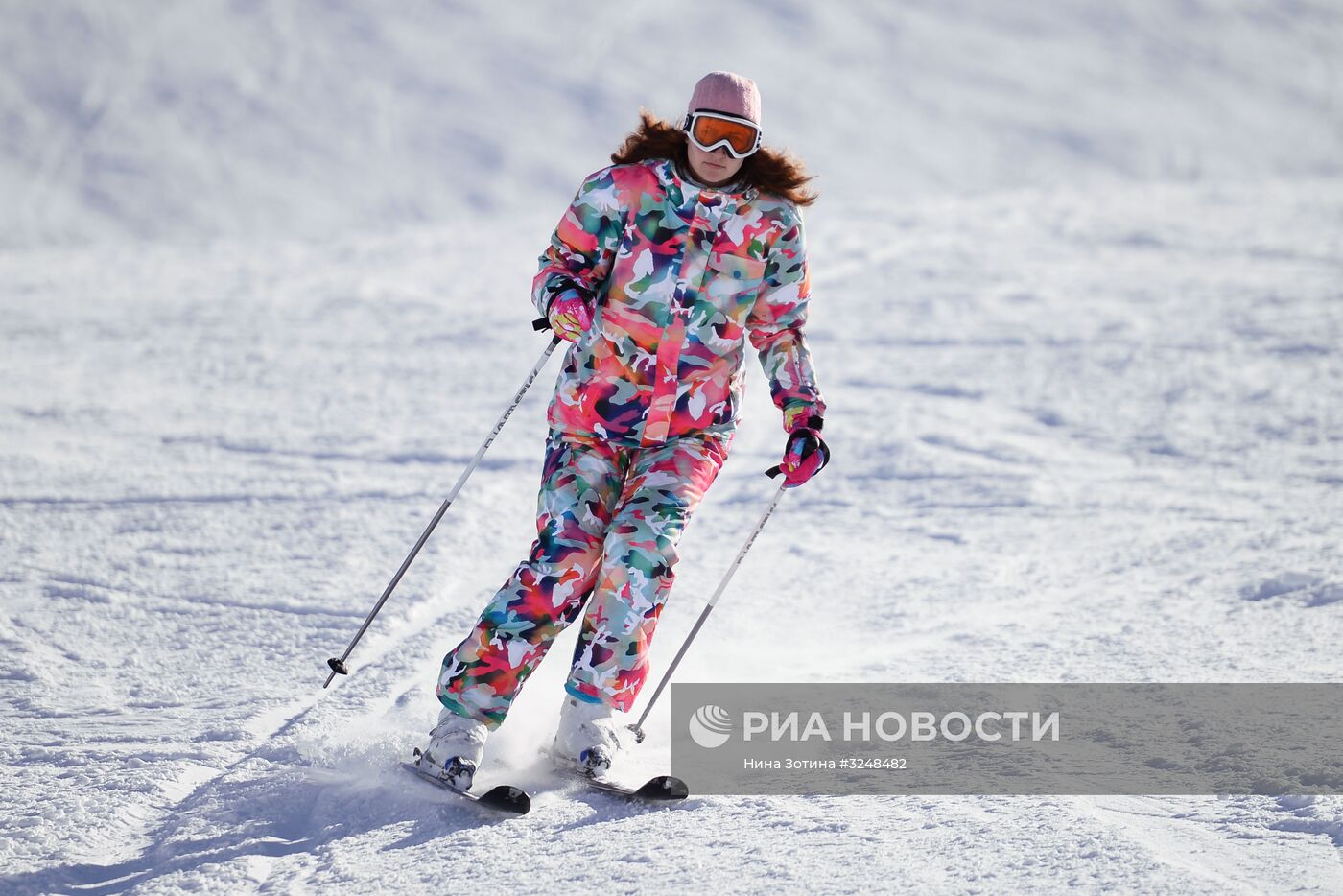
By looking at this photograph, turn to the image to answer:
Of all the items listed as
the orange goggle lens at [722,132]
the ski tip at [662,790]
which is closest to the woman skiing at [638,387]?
the orange goggle lens at [722,132]

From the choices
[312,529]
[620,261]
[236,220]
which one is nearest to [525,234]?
[236,220]

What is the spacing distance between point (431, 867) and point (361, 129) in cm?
1985

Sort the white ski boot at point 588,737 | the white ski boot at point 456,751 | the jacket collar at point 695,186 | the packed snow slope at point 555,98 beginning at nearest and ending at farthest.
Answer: the white ski boot at point 456,751
the white ski boot at point 588,737
the jacket collar at point 695,186
the packed snow slope at point 555,98

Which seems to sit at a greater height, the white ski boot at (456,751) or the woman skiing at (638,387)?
the woman skiing at (638,387)

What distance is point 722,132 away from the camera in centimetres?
287

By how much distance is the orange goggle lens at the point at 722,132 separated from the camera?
2.87 m

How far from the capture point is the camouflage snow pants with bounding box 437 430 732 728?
9.14 feet

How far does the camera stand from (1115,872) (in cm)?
233

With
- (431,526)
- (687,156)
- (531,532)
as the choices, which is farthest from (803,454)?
(531,532)

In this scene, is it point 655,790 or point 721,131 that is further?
point 721,131

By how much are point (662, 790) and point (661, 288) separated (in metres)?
1.08

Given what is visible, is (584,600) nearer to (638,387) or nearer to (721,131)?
(638,387)

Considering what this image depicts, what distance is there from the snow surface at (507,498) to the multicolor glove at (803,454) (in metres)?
0.73

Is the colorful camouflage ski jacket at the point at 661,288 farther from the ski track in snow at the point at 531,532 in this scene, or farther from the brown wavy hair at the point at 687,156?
the ski track in snow at the point at 531,532
